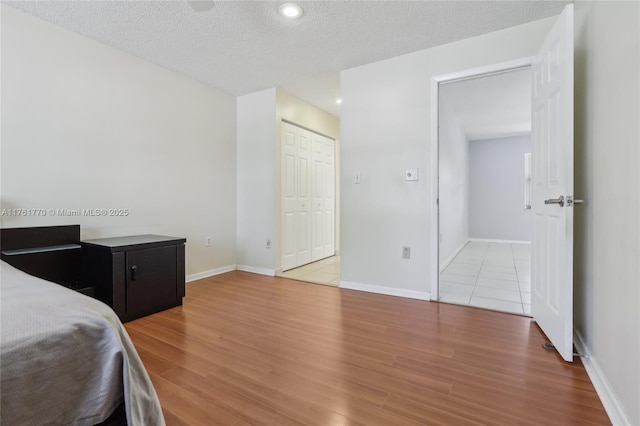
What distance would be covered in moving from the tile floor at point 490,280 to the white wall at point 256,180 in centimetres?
218

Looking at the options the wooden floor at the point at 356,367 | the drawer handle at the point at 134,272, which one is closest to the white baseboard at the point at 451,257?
the wooden floor at the point at 356,367

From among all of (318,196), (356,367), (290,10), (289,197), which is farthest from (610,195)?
(318,196)

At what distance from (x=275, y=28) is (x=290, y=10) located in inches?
12.0

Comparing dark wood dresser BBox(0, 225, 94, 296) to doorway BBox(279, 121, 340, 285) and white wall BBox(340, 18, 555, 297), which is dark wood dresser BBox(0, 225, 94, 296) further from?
white wall BBox(340, 18, 555, 297)

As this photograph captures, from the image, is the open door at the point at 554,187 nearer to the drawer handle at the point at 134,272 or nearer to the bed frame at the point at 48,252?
the drawer handle at the point at 134,272

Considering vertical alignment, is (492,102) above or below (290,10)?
above

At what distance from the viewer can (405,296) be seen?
296 cm

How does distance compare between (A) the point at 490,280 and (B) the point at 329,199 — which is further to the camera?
(B) the point at 329,199

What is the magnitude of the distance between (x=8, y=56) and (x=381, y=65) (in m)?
3.03

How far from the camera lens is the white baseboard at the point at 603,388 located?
1224 mm

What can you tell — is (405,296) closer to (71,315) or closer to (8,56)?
(71,315)

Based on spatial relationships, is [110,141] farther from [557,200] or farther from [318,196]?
[557,200]

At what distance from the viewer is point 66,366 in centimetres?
72

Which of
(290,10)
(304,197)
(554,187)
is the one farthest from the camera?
(304,197)
